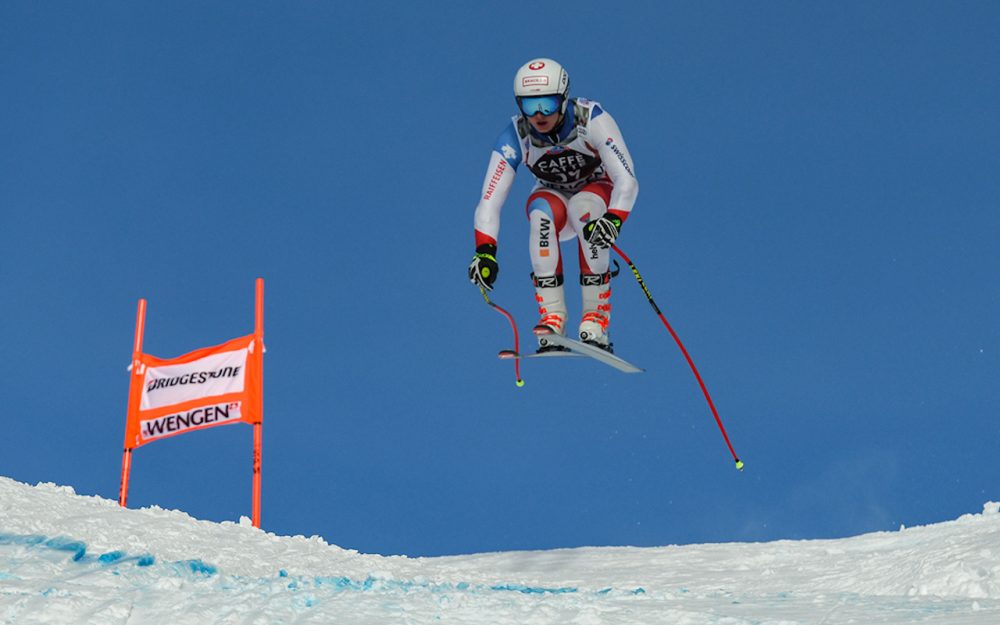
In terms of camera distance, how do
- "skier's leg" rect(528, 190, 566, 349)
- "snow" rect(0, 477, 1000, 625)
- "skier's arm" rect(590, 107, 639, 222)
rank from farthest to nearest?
"skier's leg" rect(528, 190, 566, 349)
"skier's arm" rect(590, 107, 639, 222)
"snow" rect(0, 477, 1000, 625)

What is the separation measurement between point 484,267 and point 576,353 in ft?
3.70

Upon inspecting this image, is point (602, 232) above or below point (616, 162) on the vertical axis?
below

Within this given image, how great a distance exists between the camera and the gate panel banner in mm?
14215

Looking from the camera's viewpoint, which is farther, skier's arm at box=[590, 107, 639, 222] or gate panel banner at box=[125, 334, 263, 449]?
gate panel banner at box=[125, 334, 263, 449]

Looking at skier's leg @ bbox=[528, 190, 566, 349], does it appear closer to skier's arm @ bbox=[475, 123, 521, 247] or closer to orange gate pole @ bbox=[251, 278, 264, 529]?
skier's arm @ bbox=[475, 123, 521, 247]

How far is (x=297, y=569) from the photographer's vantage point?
8680 millimetres

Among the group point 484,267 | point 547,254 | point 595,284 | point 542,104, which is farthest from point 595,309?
point 542,104

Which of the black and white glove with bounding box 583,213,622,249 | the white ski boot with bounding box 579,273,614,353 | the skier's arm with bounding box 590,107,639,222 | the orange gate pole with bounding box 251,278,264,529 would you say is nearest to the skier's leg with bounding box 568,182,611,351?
the white ski boot with bounding box 579,273,614,353

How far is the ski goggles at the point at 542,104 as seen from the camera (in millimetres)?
9836

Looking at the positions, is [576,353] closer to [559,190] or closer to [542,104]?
[559,190]

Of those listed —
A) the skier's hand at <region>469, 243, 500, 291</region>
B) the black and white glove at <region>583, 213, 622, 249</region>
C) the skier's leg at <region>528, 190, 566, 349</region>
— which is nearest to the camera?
the black and white glove at <region>583, 213, 622, 249</region>

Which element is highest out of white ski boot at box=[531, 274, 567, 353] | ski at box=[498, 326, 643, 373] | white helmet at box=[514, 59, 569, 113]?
white helmet at box=[514, 59, 569, 113]

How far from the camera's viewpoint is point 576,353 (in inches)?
413

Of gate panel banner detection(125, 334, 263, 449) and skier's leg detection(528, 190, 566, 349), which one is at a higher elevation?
gate panel banner detection(125, 334, 263, 449)
